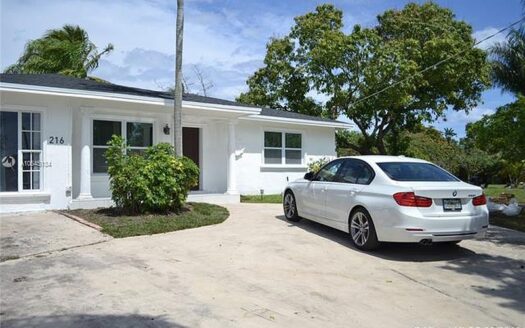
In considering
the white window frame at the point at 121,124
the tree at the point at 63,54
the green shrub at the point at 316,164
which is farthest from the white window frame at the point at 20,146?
the tree at the point at 63,54

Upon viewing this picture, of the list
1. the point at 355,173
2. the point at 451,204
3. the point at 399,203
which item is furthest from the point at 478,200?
the point at 355,173

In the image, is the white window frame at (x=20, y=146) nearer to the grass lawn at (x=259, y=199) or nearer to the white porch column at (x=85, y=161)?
the white porch column at (x=85, y=161)

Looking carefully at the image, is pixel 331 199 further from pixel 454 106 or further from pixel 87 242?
pixel 454 106

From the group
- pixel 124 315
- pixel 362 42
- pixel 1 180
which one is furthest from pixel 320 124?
pixel 124 315

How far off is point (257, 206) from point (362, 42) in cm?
1551

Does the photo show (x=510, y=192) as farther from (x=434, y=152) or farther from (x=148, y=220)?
(x=148, y=220)

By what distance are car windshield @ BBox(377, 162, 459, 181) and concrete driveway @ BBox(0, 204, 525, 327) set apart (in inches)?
49.0

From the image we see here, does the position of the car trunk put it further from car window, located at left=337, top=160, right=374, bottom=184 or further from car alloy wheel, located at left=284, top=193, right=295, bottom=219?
car alloy wheel, located at left=284, top=193, right=295, bottom=219

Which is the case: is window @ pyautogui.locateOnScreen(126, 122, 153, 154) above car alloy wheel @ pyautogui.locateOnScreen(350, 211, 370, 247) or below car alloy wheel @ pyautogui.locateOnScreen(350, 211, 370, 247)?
above

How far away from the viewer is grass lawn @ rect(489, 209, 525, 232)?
10541 millimetres

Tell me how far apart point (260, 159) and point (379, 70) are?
1114 centimetres

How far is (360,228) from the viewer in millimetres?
7570

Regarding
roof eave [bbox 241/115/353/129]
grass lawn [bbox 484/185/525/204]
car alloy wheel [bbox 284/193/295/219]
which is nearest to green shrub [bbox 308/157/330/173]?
roof eave [bbox 241/115/353/129]

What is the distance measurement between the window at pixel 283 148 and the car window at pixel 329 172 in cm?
787
